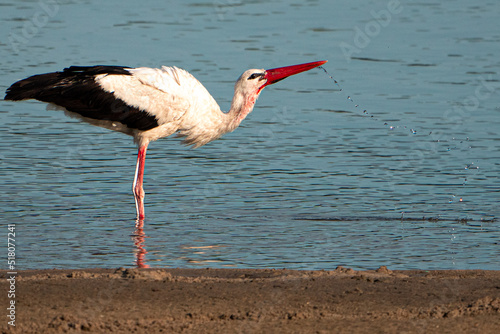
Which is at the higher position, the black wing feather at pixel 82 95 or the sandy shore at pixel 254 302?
the black wing feather at pixel 82 95

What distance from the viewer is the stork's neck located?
35.7 ft

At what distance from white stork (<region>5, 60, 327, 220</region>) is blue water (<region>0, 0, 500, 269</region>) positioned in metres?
0.82

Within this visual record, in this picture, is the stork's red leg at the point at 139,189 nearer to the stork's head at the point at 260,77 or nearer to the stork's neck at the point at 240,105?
the stork's neck at the point at 240,105

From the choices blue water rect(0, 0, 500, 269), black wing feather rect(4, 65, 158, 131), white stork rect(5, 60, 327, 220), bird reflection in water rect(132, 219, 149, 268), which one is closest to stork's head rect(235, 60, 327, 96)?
white stork rect(5, 60, 327, 220)

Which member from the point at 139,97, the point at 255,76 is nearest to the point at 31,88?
the point at 139,97

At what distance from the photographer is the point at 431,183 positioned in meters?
11.4

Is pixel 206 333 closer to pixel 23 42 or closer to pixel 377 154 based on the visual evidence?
pixel 377 154

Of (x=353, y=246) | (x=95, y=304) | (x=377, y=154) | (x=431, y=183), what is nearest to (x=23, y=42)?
(x=377, y=154)

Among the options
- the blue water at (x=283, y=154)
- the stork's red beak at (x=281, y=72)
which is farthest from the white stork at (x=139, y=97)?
the blue water at (x=283, y=154)

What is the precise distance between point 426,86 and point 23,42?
889 cm

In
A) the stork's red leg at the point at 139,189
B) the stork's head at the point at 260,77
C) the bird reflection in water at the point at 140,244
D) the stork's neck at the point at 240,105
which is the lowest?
the bird reflection in water at the point at 140,244

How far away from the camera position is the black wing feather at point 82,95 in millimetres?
10219

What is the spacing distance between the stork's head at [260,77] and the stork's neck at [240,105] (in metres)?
0.05

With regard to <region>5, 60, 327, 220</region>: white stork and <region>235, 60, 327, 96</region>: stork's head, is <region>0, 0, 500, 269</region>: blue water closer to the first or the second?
<region>5, 60, 327, 220</region>: white stork
